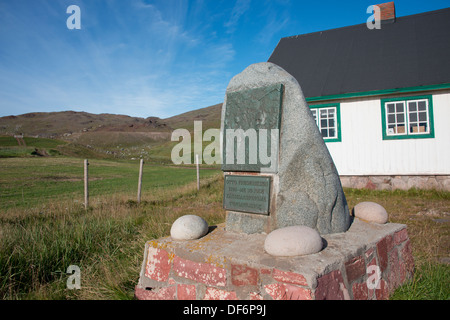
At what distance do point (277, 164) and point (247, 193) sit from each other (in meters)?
0.52

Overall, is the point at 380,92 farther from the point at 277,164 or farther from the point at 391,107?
the point at 277,164

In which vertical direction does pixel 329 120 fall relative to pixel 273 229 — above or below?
above

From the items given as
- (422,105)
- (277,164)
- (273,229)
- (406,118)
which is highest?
(422,105)

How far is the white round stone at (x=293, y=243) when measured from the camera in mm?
2828

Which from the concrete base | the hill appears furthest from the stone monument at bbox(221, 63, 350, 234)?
the hill

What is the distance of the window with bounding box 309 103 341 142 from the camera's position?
1103cm

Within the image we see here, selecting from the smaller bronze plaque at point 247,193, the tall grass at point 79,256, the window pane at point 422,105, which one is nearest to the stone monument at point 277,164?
the smaller bronze plaque at point 247,193

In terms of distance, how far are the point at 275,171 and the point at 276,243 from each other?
3.19ft

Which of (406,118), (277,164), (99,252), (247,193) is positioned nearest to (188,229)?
(247,193)

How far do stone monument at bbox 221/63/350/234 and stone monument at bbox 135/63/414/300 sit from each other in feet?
0.04

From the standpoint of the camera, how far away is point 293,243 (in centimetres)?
284

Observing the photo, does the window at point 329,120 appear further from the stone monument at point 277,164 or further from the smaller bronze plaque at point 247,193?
the smaller bronze plaque at point 247,193

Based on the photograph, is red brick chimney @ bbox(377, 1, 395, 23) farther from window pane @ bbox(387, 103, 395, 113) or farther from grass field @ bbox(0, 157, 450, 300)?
grass field @ bbox(0, 157, 450, 300)
